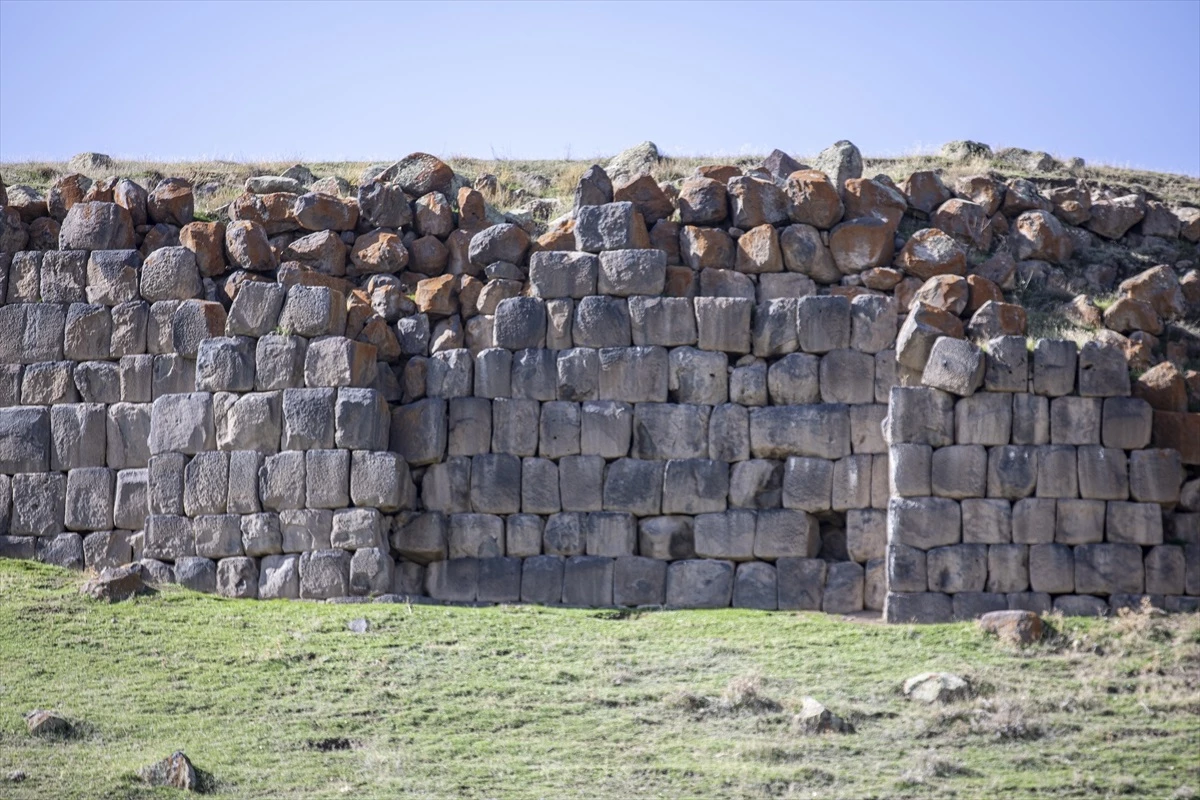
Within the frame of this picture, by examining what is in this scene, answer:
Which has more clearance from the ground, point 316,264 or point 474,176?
point 474,176

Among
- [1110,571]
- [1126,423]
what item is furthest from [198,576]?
[1126,423]

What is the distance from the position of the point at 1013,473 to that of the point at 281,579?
978 cm

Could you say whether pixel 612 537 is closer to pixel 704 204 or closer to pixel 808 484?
pixel 808 484

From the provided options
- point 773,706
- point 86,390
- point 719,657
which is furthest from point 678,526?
point 86,390

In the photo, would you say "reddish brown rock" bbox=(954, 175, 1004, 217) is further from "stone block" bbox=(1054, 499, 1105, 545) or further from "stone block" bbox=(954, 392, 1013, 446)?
"stone block" bbox=(1054, 499, 1105, 545)

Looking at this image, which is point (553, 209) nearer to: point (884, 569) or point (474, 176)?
point (474, 176)

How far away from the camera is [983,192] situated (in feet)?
82.7

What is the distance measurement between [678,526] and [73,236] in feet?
33.6

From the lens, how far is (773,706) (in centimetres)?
1716

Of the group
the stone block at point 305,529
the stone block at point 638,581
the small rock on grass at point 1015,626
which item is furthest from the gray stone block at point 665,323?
the small rock on grass at point 1015,626

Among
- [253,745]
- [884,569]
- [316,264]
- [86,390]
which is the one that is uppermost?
[316,264]

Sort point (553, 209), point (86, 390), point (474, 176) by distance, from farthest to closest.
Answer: point (474, 176) → point (553, 209) → point (86, 390)

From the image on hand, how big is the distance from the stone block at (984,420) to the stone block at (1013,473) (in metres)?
0.23

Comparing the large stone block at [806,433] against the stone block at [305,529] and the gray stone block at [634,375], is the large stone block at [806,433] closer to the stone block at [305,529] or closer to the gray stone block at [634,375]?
the gray stone block at [634,375]
